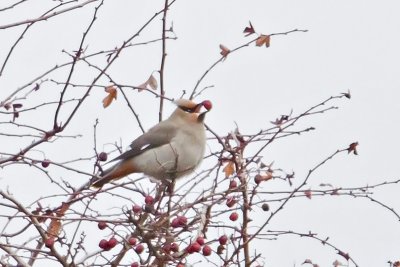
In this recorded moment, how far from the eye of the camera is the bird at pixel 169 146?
5.58 m

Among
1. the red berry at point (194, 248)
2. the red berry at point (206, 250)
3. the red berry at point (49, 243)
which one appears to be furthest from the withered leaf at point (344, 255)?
the red berry at point (49, 243)

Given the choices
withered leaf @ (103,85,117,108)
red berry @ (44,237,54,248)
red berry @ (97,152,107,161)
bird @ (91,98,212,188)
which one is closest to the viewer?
red berry @ (44,237,54,248)

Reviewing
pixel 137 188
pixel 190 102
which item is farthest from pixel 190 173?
pixel 137 188

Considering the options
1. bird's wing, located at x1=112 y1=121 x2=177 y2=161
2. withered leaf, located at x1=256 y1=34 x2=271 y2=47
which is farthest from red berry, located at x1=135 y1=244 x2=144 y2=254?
bird's wing, located at x1=112 y1=121 x2=177 y2=161

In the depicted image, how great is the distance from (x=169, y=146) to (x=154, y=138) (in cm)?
15

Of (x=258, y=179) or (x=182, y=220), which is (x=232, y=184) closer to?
(x=258, y=179)

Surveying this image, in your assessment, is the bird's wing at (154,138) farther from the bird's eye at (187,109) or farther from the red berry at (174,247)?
the red berry at (174,247)

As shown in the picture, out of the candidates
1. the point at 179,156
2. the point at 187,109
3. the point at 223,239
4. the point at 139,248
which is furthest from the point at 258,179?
the point at 187,109

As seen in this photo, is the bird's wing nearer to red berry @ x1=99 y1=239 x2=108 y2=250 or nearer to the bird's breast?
the bird's breast

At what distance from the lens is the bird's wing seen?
5.77 m

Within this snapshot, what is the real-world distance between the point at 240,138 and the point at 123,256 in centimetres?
78

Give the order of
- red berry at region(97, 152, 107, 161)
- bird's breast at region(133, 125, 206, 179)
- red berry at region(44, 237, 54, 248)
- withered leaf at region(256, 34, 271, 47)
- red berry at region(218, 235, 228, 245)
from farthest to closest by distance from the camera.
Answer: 1. bird's breast at region(133, 125, 206, 179)
2. withered leaf at region(256, 34, 271, 47)
3. red berry at region(97, 152, 107, 161)
4. red berry at region(218, 235, 228, 245)
5. red berry at region(44, 237, 54, 248)

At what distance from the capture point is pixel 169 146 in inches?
225

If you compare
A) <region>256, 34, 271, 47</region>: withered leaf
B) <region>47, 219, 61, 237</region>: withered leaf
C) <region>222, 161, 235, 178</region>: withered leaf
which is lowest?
<region>47, 219, 61, 237</region>: withered leaf
